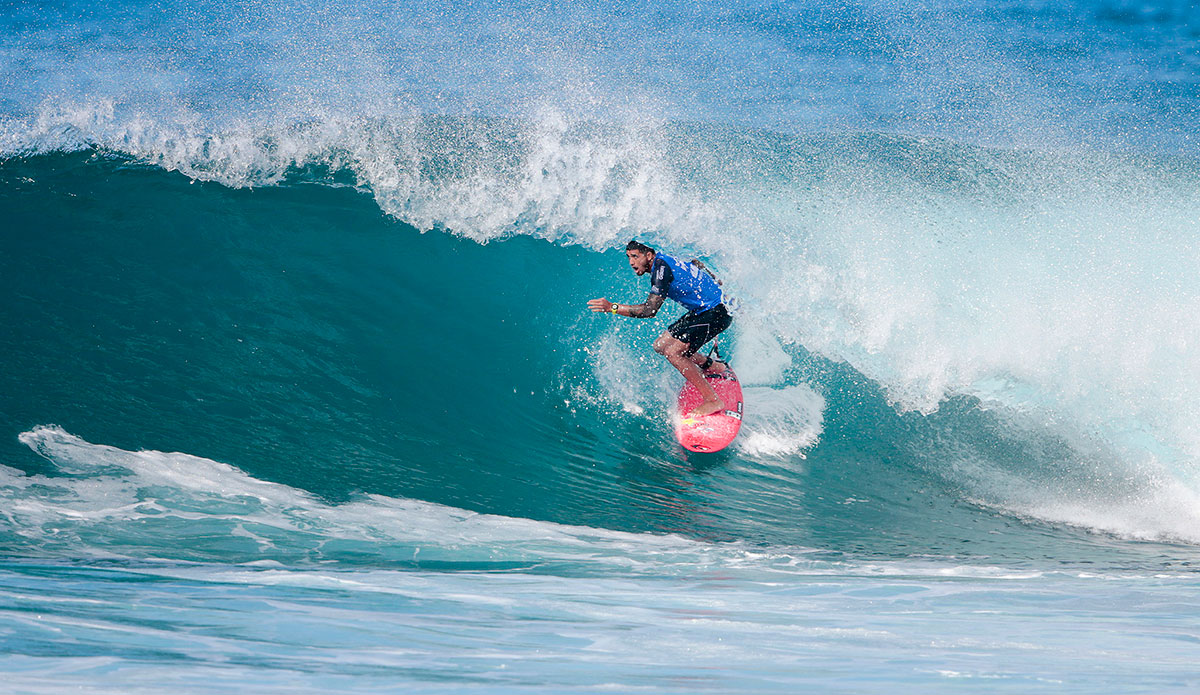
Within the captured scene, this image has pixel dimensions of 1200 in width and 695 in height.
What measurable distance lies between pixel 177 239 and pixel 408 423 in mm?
2934

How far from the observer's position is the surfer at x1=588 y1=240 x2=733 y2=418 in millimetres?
Answer: 5402

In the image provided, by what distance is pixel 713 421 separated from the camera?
247 inches

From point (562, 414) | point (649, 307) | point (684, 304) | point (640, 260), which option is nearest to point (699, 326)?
point (684, 304)

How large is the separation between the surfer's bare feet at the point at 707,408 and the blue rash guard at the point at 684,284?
864 mm

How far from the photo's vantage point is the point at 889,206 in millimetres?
8922

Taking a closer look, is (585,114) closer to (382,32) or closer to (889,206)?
(889,206)

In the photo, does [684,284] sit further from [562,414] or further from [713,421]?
[562,414]

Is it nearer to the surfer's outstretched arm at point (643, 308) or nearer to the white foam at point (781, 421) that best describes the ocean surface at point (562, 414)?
the white foam at point (781, 421)

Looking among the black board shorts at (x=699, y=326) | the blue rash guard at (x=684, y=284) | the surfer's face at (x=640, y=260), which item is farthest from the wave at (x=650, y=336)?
the surfer's face at (x=640, y=260)

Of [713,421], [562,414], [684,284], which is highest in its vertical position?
[684,284]

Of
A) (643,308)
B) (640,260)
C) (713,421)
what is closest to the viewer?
(640,260)

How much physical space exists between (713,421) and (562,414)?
1.23 meters

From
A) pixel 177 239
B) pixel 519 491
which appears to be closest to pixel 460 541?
pixel 519 491

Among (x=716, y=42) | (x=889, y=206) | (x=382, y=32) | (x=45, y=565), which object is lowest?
(x=45, y=565)
